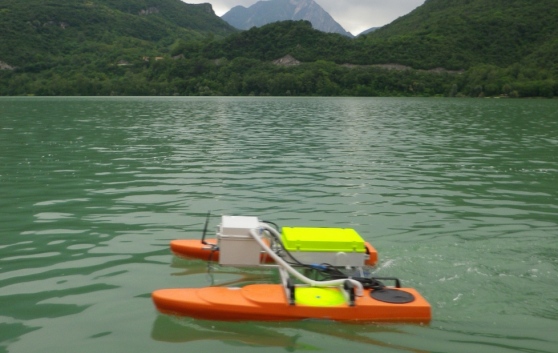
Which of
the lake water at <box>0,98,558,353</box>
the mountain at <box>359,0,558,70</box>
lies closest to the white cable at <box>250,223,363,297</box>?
the lake water at <box>0,98,558,353</box>

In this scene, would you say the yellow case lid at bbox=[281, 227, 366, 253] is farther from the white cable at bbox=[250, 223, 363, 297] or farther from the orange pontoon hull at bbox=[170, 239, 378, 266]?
the orange pontoon hull at bbox=[170, 239, 378, 266]

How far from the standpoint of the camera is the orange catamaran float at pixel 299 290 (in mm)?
6281

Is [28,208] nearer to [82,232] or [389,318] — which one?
[82,232]

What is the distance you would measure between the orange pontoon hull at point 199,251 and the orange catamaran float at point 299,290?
0.28m

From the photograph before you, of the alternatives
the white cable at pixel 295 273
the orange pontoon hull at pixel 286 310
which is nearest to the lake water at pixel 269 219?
the orange pontoon hull at pixel 286 310

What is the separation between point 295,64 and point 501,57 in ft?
191

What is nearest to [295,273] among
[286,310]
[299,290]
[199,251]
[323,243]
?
[299,290]

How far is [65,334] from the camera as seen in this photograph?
19.8 feet

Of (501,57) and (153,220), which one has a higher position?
(501,57)

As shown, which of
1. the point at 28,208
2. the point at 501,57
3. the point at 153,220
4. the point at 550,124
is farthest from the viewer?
the point at 501,57

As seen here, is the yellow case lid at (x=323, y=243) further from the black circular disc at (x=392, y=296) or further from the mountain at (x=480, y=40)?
the mountain at (x=480, y=40)

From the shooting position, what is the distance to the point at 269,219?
10953 millimetres

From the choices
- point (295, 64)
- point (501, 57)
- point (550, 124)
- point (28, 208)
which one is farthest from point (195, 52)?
point (28, 208)

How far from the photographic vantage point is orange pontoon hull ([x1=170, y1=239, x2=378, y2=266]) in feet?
26.2
